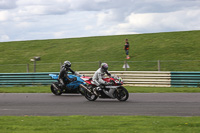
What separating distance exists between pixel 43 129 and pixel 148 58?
2263 cm

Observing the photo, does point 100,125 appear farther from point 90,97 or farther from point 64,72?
point 64,72

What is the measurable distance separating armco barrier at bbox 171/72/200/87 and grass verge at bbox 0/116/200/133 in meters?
10.9

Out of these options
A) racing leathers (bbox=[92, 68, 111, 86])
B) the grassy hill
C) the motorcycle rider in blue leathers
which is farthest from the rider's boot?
the grassy hill

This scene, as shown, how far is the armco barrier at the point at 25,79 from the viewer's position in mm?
22078

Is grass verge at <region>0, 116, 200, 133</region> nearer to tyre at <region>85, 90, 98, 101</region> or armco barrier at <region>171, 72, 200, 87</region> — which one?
tyre at <region>85, 90, 98, 101</region>

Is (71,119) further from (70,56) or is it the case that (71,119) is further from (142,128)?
(70,56)

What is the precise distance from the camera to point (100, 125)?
776 cm

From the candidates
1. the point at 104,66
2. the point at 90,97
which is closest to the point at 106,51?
the point at 90,97

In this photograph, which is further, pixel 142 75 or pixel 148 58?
pixel 148 58

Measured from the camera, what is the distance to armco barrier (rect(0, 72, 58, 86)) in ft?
72.4

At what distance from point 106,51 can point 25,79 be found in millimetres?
13228

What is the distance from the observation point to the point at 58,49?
38.3 meters

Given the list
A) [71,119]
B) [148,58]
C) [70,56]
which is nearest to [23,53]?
[70,56]

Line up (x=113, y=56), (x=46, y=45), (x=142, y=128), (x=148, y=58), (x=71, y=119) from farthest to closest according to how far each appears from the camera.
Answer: (x=46, y=45) < (x=113, y=56) < (x=148, y=58) < (x=71, y=119) < (x=142, y=128)
